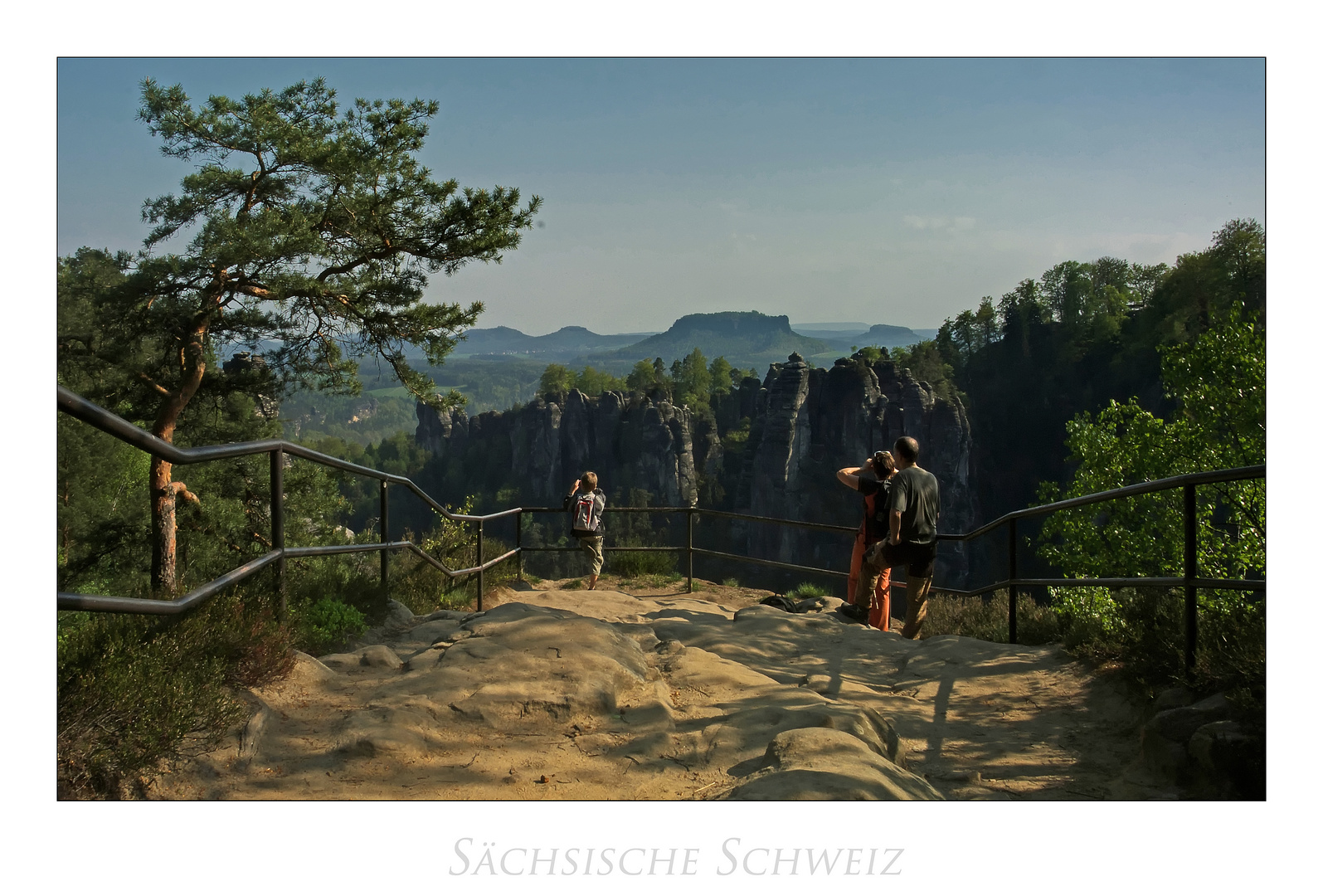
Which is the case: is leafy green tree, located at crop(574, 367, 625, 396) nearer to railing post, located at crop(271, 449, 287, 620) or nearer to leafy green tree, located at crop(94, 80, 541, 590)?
leafy green tree, located at crop(94, 80, 541, 590)

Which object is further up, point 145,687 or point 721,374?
point 721,374

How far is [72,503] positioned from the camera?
60.5 ft

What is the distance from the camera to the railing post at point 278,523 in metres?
3.48

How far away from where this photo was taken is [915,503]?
5734mm

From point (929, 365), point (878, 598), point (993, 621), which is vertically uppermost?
point (929, 365)

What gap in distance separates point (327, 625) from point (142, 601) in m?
1.66

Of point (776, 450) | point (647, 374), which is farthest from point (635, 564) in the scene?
point (647, 374)

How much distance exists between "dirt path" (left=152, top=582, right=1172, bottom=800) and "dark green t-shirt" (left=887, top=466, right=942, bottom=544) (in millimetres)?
1376

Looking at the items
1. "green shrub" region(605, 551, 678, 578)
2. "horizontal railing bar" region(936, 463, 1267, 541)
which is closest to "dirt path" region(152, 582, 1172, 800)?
"horizontal railing bar" region(936, 463, 1267, 541)

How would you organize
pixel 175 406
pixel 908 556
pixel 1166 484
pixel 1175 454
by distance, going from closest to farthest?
pixel 1166 484 < pixel 908 556 < pixel 175 406 < pixel 1175 454

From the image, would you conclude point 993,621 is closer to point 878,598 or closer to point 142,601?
point 878,598

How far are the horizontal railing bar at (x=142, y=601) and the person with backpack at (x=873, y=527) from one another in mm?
4404

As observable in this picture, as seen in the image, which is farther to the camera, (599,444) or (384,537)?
(599,444)

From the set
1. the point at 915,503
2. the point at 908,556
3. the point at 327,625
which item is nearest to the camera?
the point at 327,625
